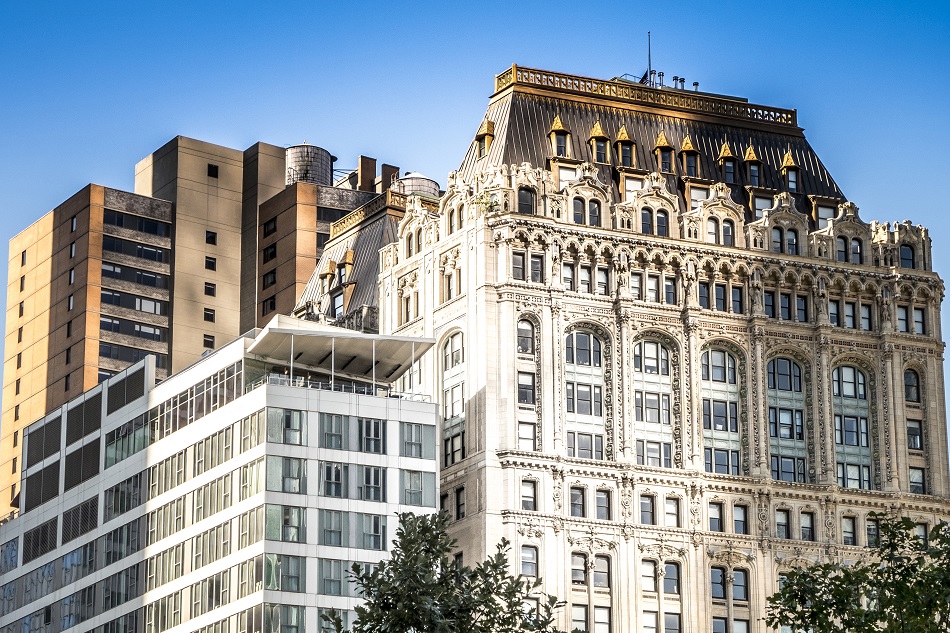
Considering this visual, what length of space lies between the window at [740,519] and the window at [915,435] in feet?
52.9

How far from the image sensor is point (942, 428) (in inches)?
7018

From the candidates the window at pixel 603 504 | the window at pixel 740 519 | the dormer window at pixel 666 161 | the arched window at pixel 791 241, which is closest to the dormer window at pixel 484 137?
the dormer window at pixel 666 161

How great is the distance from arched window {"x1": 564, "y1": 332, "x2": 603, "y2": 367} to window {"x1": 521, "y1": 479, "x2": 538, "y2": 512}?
33.2 ft

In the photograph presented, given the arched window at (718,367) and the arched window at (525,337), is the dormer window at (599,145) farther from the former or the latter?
the arched window at (718,367)

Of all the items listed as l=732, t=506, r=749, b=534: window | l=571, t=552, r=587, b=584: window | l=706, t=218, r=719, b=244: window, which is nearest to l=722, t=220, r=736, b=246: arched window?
l=706, t=218, r=719, b=244: window

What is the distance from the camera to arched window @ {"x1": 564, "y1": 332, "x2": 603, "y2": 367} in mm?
167375

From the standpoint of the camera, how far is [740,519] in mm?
169375

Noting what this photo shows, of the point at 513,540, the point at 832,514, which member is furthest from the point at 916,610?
the point at 832,514

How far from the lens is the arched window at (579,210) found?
170 metres

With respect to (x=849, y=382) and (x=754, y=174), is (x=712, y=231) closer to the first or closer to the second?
(x=754, y=174)

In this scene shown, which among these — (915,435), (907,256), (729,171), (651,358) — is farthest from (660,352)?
(907,256)

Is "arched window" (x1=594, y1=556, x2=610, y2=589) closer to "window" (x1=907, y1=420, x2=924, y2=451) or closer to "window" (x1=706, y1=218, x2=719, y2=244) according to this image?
"window" (x1=706, y1=218, x2=719, y2=244)

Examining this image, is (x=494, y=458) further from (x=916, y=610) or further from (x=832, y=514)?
(x=916, y=610)

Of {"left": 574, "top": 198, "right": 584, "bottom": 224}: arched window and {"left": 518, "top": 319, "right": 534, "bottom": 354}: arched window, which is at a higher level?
{"left": 574, "top": 198, "right": 584, "bottom": 224}: arched window
